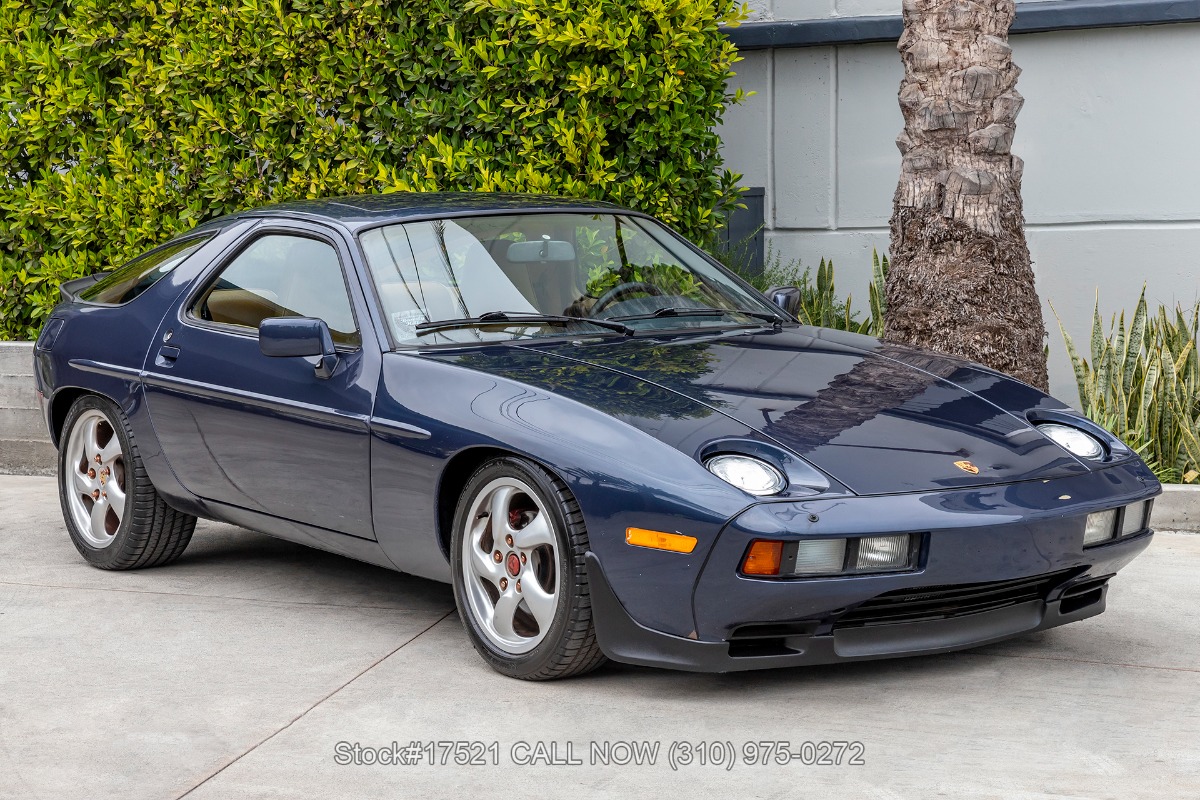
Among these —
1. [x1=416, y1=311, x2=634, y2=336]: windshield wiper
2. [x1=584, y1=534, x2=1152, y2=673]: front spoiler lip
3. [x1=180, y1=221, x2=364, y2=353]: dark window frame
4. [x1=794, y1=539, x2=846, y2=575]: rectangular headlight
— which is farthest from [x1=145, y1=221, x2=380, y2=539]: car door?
[x1=794, y1=539, x2=846, y2=575]: rectangular headlight

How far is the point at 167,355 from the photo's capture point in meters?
5.75

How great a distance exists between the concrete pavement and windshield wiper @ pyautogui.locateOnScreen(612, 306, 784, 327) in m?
1.27

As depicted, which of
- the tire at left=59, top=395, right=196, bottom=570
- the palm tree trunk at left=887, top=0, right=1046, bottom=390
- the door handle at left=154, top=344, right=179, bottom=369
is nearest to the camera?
the door handle at left=154, top=344, right=179, bottom=369

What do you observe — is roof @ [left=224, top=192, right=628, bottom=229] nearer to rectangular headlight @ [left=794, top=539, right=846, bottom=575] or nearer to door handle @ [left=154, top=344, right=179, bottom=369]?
door handle @ [left=154, top=344, right=179, bottom=369]

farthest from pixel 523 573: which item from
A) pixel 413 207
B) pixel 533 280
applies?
pixel 413 207

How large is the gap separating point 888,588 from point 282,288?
264cm

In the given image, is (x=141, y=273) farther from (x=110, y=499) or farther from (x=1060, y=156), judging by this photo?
(x=1060, y=156)

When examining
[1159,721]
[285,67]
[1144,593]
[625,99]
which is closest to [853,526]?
[1159,721]

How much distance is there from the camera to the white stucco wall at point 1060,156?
29.3ft

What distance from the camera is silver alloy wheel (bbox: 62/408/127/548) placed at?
610 cm

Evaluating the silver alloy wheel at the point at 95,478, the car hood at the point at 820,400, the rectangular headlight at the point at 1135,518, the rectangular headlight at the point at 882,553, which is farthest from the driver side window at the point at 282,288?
the rectangular headlight at the point at 1135,518

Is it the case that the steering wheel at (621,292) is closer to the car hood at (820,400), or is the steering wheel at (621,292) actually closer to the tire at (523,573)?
the car hood at (820,400)

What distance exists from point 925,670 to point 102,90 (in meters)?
6.60

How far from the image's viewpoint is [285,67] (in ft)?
28.0
